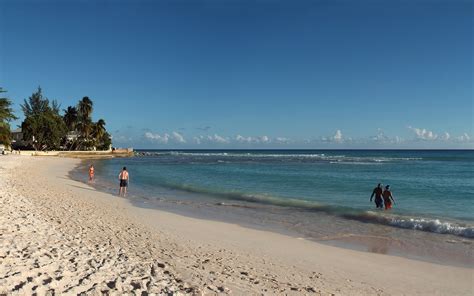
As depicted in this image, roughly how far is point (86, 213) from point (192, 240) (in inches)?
207

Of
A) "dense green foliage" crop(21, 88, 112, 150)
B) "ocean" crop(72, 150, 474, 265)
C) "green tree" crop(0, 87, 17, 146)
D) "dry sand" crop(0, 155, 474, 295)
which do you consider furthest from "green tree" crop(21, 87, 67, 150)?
"dry sand" crop(0, 155, 474, 295)

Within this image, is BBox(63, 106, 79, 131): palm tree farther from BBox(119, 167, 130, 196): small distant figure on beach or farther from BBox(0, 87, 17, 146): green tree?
BBox(119, 167, 130, 196): small distant figure on beach

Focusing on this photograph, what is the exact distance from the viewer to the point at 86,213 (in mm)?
13367

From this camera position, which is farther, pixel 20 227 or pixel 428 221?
pixel 428 221

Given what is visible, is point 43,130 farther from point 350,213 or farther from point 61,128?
point 350,213

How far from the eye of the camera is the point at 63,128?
77.1 metres

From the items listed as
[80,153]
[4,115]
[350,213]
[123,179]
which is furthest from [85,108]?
[350,213]

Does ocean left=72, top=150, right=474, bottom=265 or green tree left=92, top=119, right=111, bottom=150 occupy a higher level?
green tree left=92, top=119, right=111, bottom=150

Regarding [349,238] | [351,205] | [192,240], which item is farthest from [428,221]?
[192,240]

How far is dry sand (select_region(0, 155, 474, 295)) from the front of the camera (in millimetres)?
6027

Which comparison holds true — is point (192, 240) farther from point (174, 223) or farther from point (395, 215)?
point (395, 215)

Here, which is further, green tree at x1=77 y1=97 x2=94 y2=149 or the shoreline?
green tree at x1=77 y1=97 x2=94 y2=149

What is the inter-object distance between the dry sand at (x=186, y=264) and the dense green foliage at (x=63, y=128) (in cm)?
6716

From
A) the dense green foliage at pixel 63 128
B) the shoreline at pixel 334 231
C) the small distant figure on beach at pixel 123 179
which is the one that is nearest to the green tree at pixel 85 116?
the dense green foliage at pixel 63 128
